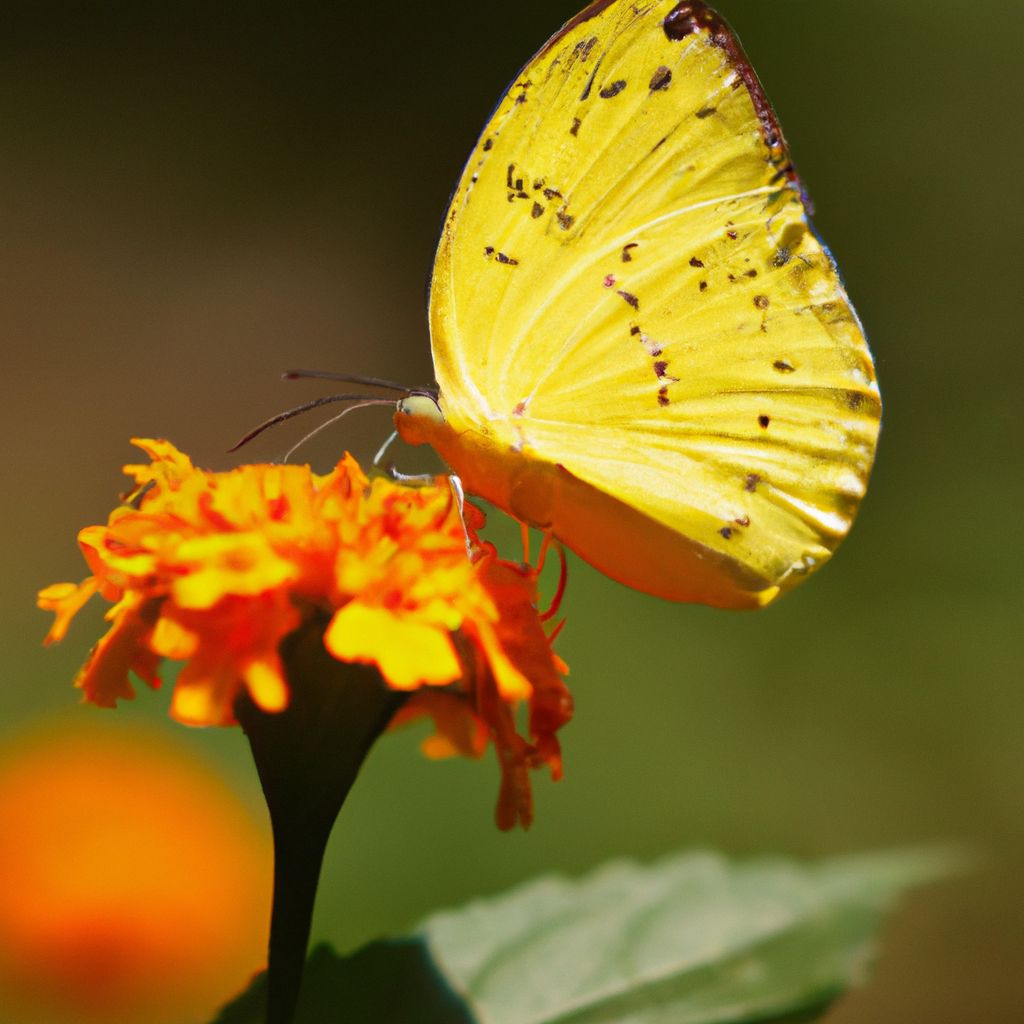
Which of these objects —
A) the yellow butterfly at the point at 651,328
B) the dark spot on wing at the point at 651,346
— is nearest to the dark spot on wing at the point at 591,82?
the yellow butterfly at the point at 651,328

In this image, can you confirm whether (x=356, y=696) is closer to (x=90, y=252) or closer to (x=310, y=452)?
(x=310, y=452)

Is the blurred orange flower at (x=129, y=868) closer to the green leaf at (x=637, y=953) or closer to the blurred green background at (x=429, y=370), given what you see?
the blurred green background at (x=429, y=370)


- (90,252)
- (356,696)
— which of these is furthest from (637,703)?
Answer: (90,252)

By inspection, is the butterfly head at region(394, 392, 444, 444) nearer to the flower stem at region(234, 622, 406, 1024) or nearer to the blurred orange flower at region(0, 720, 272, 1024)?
the flower stem at region(234, 622, 406, 1024)

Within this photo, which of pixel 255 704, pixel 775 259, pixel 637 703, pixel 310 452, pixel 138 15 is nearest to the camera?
pixel 255 704

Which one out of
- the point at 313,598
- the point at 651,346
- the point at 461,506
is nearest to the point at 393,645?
the point at 313,598

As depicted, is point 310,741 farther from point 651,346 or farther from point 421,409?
point 651,346
